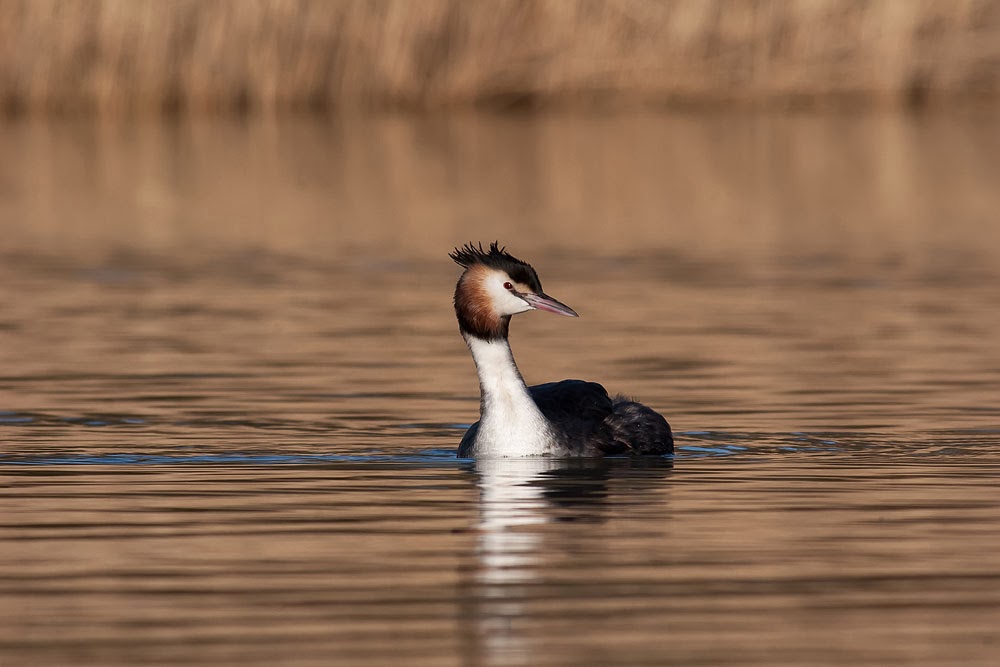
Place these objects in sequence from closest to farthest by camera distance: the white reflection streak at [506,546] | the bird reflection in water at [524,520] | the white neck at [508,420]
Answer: the white reflection streak at [506,546]
the bird reflection in water at [524,520]
the white neck at [508,420]

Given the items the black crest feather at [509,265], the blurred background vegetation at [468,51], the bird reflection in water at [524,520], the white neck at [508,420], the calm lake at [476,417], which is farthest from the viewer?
the blurred background vegetation at [468,51]

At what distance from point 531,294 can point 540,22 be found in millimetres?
20549

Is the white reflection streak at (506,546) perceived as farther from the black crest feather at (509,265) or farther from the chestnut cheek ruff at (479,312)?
the black crest feather at (509,265)

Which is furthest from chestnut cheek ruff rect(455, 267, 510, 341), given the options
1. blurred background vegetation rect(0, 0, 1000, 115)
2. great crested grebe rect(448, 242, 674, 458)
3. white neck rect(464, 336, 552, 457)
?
blurred background vegetation rect(0, 0, 1000, 115)

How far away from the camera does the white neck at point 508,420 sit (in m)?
9.61

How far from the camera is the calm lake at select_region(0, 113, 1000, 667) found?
6.45m

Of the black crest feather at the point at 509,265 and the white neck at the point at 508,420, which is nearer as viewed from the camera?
the white neck at the point at 508,420

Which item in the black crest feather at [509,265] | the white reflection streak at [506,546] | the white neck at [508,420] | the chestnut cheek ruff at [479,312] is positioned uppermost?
the black crest feather at [509,265]

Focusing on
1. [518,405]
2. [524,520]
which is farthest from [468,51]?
[524,520]

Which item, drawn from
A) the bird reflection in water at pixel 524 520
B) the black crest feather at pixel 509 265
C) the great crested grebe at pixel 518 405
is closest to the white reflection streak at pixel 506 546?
the bird reflection in water at pixel 524 520

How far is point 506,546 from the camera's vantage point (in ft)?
24.9

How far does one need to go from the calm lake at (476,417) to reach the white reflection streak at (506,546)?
0.8 inches

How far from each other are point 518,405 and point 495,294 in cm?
50

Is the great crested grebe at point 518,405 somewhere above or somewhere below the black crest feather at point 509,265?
below
